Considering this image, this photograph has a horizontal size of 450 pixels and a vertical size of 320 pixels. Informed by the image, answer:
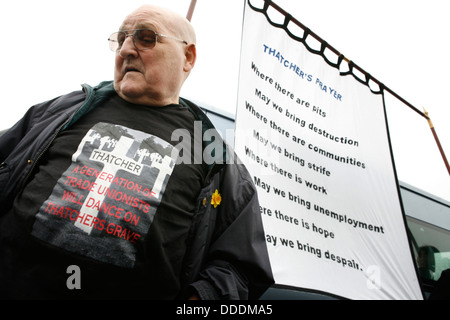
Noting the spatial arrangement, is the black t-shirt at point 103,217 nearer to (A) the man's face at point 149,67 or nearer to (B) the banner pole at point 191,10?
(A) the man's face at point 149,67

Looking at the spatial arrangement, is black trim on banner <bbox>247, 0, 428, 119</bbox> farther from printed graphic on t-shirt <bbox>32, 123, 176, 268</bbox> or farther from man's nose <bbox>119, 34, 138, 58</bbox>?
printed graphic on t-shirt <bbox>32, 123, 176, 268</bbox>

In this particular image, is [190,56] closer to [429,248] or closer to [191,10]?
[191,10]

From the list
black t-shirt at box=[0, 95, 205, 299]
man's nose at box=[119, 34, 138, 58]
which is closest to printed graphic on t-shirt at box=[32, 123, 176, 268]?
black t-shirt at box=[0, 95, 205, 299]

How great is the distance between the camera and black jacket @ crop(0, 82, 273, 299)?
971mm

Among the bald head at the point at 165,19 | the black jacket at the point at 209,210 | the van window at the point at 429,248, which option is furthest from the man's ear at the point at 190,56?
the van window at the point at 429,248

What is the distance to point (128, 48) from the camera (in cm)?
121

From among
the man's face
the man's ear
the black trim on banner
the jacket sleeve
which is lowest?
the jacket sleeve

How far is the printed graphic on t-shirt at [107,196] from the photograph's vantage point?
84 centimetres

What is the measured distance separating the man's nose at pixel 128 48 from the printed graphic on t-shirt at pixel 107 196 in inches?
13.8

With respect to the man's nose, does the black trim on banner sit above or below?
above

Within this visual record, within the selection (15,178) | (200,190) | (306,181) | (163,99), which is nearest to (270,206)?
(306,181)

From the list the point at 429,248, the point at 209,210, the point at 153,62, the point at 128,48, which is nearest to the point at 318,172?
the point at 209,210

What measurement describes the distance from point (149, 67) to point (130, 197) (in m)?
0.58

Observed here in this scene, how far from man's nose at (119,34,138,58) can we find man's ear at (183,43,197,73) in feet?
0.87
